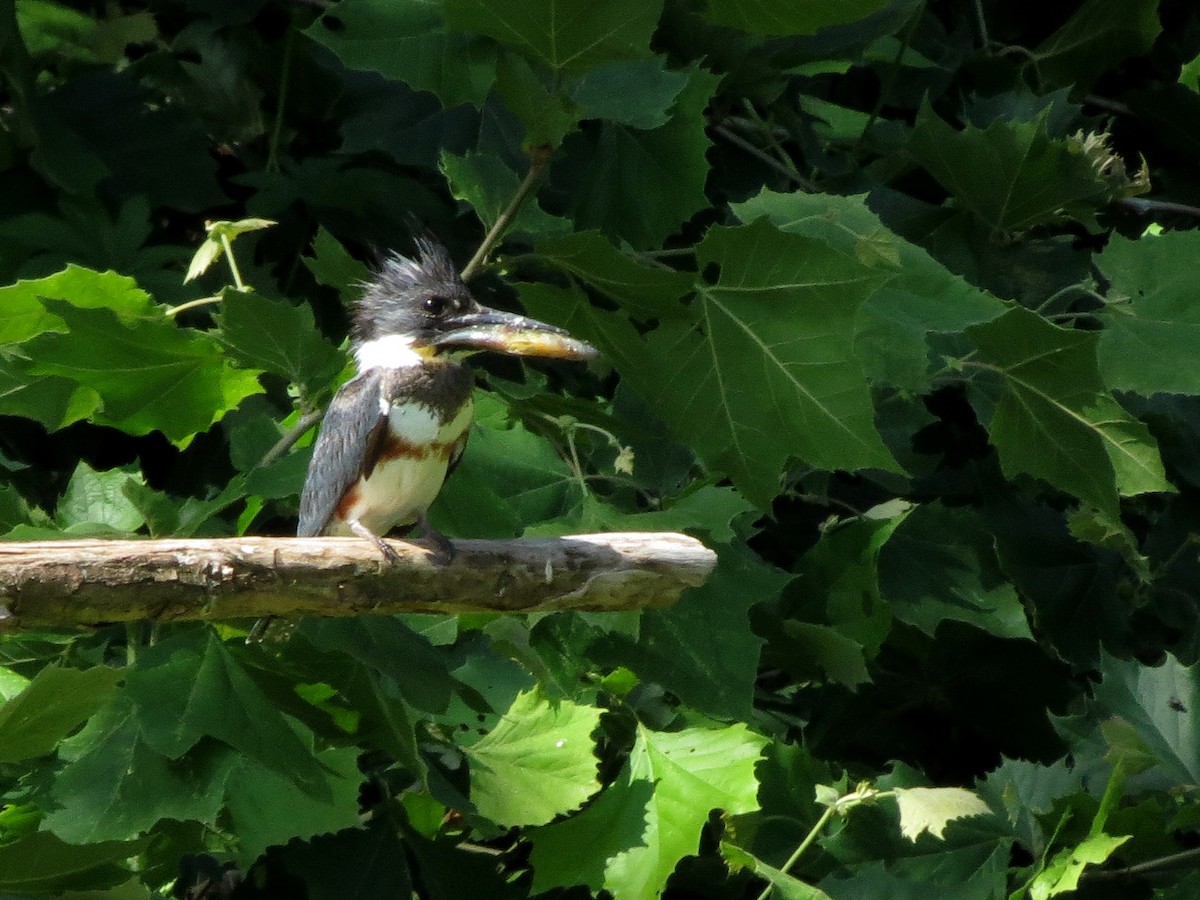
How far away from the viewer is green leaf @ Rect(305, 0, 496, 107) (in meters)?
2.86

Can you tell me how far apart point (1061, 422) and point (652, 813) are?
100 cm

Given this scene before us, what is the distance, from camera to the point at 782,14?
2.67 m

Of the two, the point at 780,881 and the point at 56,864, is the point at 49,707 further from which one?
the point at 780,881

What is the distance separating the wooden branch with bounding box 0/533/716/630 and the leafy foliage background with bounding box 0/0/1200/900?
0.15 meters

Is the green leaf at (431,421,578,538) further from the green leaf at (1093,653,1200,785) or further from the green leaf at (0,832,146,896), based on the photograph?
the green leaf at (1093,653,1200,785)

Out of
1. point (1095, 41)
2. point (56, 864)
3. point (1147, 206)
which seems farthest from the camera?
point (1095, 41)

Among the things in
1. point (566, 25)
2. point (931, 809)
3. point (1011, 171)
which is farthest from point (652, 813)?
point (1011, 171)

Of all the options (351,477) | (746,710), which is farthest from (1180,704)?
(351,477)

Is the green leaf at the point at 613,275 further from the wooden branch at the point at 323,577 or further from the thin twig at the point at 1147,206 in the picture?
the thin twig at the point at 1147,206

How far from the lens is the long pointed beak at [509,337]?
8.70ft

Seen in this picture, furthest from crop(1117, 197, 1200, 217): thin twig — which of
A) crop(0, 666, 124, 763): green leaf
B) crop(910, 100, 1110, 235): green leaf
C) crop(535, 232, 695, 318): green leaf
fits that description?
crop(0, 666, 124, 763): green leaf

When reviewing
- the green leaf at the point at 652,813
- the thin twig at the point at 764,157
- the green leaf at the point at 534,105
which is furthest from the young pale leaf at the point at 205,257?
the thin twig at the point at 764,157

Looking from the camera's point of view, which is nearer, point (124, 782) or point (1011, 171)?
point (124, 782)

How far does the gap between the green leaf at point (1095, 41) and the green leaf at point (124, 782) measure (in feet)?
8.76
